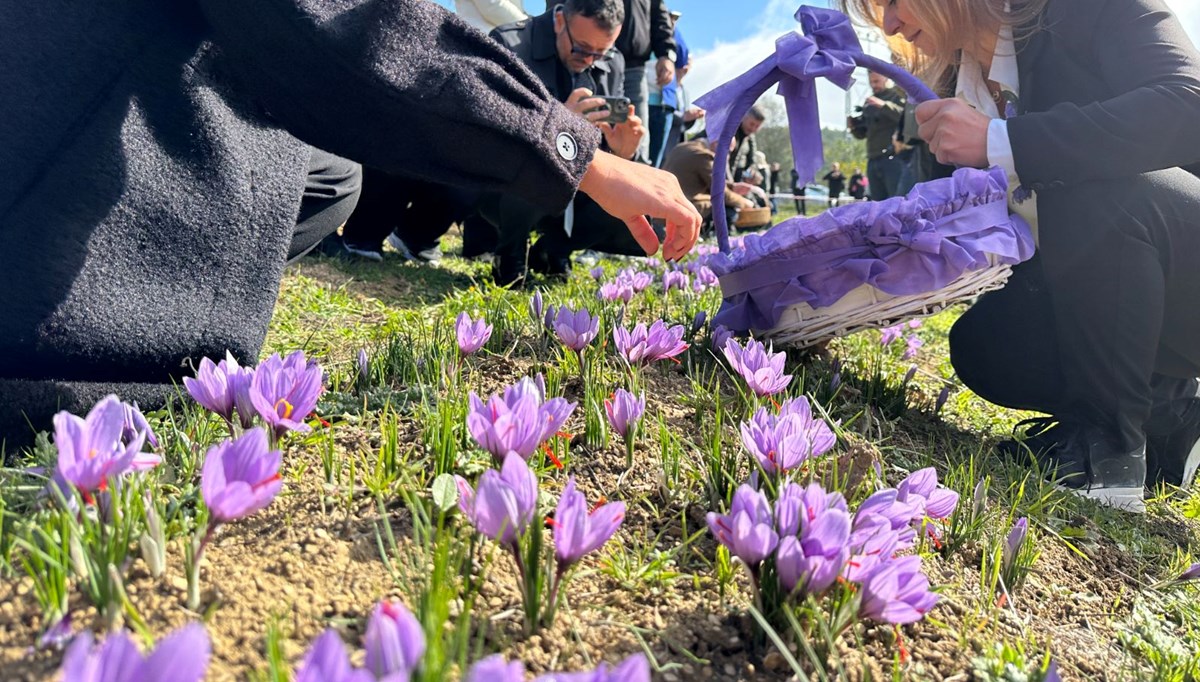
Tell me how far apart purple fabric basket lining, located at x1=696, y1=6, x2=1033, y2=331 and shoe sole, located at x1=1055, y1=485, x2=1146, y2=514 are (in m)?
0.56

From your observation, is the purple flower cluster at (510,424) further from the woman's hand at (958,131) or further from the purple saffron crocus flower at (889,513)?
the woman's hand at (958,131)

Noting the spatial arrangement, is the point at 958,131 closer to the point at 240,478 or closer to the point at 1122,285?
the point at 1122,285

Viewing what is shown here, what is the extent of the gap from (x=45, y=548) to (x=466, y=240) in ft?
12.6

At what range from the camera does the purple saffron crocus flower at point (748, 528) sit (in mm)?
829

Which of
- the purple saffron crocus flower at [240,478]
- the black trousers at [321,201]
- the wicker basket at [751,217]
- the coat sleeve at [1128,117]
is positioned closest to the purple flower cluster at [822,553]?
the purple saffron crocus flower at [240,478]

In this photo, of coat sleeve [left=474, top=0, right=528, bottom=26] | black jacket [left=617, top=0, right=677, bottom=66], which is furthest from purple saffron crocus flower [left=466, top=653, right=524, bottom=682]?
coat sleeve [left=474, top=0, right=528, bottom=26]

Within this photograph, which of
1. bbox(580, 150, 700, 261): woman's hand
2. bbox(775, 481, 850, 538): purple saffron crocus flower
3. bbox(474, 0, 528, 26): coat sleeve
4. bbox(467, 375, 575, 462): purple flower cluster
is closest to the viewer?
bbox(775, 481, 850, 538): purple saffron crocus flower

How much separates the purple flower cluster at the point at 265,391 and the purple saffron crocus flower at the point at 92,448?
0.61ft

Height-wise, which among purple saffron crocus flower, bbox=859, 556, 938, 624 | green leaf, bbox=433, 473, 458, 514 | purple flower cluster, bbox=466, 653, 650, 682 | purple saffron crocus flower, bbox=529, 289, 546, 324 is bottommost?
purple saffron crocus flower, bbox=529, 289, 546, 324

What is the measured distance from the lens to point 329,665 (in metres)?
0.50

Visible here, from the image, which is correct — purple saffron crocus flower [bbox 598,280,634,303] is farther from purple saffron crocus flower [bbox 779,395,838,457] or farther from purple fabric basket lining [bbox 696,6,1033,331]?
purple saffron crocus flower [bbox 779,395,838,457]

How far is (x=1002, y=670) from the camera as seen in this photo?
905 mm

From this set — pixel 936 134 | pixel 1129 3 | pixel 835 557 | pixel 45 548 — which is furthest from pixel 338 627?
pixel 1129 3

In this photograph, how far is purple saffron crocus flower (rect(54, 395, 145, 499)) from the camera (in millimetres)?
776
